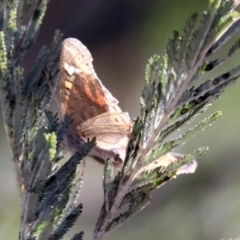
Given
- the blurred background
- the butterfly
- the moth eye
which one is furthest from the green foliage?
the blurred background

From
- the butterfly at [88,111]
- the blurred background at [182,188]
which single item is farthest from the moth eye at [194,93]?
the blurred background at [182,188]

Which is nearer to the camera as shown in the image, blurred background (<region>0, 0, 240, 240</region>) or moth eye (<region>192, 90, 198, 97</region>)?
moth eye (<region>192, 90, 198, 97</region>)

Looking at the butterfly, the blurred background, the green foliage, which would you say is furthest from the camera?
the blurred background

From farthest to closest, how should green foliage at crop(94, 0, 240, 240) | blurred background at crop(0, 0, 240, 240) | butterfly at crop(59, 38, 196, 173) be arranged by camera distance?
blurred background at crop(0, 0, 240, 240) < butterfly at crop(59, 38, 196, 173) < green foliage at crop(94, 0, 240, 240)

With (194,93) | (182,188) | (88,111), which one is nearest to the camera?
(194,93)

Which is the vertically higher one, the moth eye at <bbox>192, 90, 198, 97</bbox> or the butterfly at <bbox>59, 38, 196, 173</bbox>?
the butterfly at <bbox>59, 38, 196, 173</bbox>

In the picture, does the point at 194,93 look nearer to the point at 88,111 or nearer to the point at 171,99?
the point at 171,99

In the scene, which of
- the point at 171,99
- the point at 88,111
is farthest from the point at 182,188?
the point at 171,99

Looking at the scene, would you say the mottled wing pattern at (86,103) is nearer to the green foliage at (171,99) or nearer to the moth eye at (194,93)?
the green foliage at (171,99)

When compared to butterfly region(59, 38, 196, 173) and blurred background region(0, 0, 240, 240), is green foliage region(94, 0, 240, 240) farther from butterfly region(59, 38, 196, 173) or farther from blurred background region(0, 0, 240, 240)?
blurred background region(0, 0, 240, 240)
